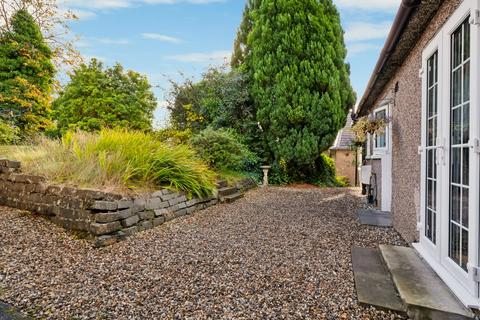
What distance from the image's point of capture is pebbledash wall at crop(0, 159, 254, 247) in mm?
3785

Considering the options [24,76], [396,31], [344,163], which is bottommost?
[344,163]

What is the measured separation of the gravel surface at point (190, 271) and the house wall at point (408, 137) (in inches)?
16.6

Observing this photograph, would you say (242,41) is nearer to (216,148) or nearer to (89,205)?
(216,148)

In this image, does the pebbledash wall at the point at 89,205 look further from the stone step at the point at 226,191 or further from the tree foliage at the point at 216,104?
the tree foliage at the point at 216,104

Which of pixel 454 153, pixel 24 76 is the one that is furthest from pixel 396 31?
pixel 24 76

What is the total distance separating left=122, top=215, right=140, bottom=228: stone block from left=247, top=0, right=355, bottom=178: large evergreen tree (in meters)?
7.14

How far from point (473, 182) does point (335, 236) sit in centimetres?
234

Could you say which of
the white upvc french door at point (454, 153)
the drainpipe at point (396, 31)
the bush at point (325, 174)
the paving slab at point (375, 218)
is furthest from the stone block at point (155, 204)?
the bush at point (325, 174)

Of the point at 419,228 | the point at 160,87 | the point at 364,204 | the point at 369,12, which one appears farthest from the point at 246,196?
the point at 160,87

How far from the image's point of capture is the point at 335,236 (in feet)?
13.8

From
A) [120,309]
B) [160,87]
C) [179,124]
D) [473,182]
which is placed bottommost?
[120,309]

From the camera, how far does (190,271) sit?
2.94 metres

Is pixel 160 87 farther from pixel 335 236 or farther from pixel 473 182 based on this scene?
pixel 473 182

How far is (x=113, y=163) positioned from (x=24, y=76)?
9778 mm
